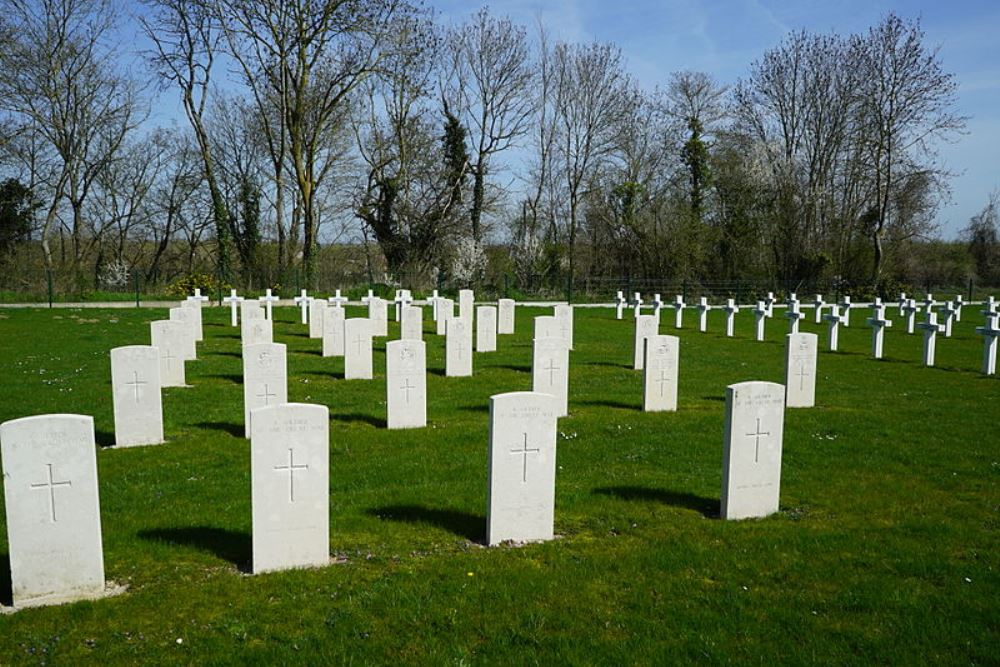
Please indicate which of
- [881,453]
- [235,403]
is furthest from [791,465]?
[235,403]

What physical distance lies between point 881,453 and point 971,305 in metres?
33.8

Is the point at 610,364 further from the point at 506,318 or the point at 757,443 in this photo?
the point at 757,443

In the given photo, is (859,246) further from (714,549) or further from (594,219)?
(714,549)

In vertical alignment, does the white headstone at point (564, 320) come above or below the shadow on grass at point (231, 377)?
above

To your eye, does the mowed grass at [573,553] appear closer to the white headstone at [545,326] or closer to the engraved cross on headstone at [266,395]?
the engraved cross on headstone at [266,395]

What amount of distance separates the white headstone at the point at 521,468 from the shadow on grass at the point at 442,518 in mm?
263

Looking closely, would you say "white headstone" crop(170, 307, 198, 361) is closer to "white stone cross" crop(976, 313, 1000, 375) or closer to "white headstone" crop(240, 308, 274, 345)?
"white headstone" crop(240, 308, 274, 345)

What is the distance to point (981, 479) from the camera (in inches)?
302

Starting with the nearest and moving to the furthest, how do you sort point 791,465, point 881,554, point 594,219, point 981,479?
point 881,554 → point 981,479 → point 791,465 → point 594,219

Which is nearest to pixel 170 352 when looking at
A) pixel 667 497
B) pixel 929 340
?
pixel 667 497

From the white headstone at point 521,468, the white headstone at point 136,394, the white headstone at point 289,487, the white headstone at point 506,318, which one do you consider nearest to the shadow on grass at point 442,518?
the white headstone at point 521,468

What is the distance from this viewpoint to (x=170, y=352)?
12.8m

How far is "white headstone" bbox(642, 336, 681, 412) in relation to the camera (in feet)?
36.2

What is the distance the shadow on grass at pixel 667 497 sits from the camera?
A: 6836 millimetres
